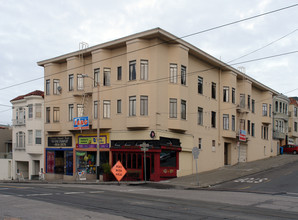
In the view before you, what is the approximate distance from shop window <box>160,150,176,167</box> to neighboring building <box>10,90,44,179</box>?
15961 millimetres

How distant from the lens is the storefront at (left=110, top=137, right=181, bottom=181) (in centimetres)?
2777

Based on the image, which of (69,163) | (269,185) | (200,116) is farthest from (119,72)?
(269,185)

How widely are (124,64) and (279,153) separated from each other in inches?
1356

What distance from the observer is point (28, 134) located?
3969 centimetres

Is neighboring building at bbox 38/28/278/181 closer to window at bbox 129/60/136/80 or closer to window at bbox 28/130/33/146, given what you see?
window at bbox 129/60/136/80

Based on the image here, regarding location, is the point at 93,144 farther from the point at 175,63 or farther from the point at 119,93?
the point at 175,63

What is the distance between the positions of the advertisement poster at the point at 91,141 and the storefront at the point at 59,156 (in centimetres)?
157

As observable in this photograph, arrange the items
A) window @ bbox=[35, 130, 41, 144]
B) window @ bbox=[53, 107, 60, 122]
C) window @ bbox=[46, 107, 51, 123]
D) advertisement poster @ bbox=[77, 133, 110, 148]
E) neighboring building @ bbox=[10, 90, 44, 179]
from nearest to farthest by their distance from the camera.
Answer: advertisement poster @ bbox=[77, 133, 110, 148], window @ bbox=[53, 107, 60, 122], window @ bbox=[46, 107, 51, 123], window @ bbox=[35, 130, 41, 144], neighboring building @ bbox=[10, 90, 44, 179]

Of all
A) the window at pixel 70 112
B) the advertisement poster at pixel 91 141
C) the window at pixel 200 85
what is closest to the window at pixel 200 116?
the window at pixel 200 85

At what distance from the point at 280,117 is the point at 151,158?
33.9 m

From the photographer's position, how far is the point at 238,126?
39.9 m

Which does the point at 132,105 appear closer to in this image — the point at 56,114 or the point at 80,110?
the point at 80,110

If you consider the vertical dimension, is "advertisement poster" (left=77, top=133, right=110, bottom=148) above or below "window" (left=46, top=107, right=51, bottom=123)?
below

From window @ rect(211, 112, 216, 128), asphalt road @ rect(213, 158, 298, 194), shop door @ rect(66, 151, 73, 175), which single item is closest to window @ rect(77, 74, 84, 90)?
shop door @ rect(66, 151, 73, 175)
